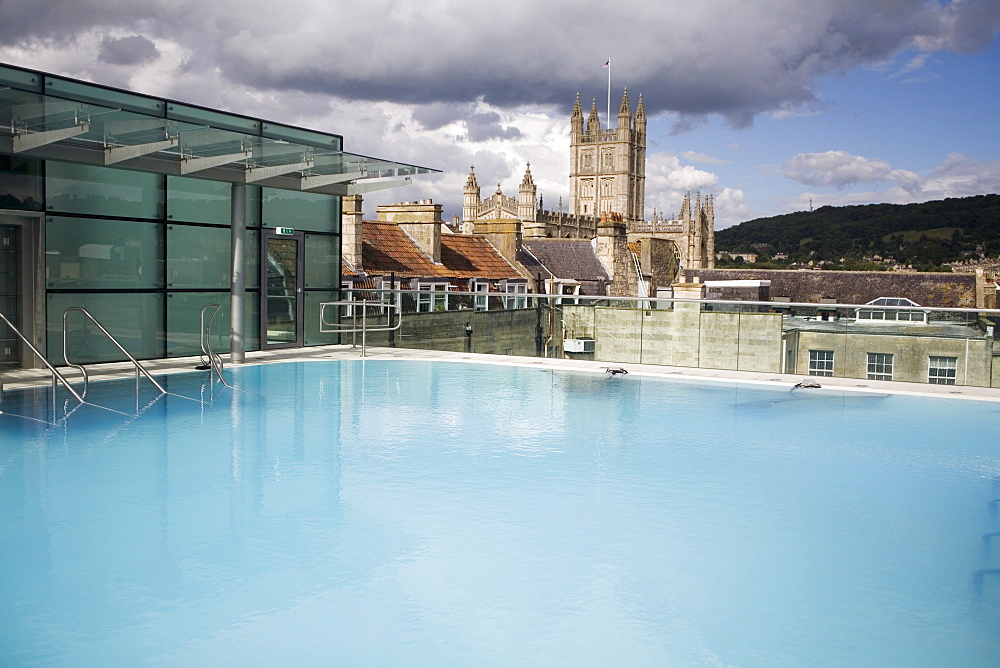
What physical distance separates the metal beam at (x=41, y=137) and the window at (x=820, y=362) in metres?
9.69

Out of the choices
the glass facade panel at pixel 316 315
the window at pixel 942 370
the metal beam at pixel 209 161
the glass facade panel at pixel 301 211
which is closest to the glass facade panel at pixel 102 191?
the metal beam at pixel 209 161

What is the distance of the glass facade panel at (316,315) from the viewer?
49.6ft

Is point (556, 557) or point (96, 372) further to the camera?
point (96, 372)

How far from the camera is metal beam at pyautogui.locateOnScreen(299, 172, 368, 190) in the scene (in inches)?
541

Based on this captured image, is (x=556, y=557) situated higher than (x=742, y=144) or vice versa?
(x=742, y=144)

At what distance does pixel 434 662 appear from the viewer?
3801mm

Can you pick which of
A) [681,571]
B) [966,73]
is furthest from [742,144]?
[681,571]

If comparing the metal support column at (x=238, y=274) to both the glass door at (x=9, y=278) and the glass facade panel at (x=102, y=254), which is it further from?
the glass door at (x=9, y=278)

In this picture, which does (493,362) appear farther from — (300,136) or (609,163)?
(609,163)

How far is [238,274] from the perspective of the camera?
12.9 m

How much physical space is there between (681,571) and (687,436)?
153 inches

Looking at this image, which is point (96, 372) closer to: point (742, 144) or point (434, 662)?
point (434, 662)

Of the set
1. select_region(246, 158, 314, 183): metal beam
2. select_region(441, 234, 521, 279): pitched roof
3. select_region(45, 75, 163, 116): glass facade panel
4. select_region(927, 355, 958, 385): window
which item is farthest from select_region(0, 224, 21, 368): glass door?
select_region(441, 234, 521, 279): pitched roof

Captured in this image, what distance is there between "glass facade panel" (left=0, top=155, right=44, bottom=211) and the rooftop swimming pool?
2.58 m
